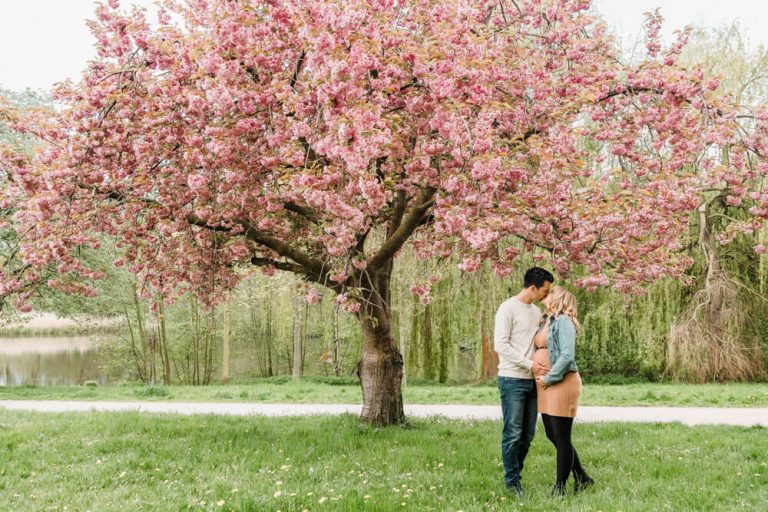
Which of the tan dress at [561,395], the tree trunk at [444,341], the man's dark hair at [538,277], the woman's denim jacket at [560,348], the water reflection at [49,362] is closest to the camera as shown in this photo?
the woman's denim jacket at [560,348]

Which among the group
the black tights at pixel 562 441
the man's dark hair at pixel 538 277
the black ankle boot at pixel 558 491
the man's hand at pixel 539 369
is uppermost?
the man's dark hair at pixel 538 277

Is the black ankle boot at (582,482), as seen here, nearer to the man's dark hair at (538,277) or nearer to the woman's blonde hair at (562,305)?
the woman's blonde hair at (562,305)

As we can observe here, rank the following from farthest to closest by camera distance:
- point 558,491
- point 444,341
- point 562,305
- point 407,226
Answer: point 444,341 → point 407,226 → point 558,491 → point 562,305

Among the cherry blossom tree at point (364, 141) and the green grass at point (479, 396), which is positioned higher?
the cherry blossom tree at point (364, 141)

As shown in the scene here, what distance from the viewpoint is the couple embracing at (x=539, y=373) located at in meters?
4.57

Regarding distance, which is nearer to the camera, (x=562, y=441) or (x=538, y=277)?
(x=562, y=441)

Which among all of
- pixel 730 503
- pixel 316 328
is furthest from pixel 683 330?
pixel 316 328

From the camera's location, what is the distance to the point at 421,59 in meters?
5.84

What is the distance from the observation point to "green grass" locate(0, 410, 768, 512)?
4.64 meters

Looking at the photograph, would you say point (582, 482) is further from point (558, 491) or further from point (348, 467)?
point (348, 467)

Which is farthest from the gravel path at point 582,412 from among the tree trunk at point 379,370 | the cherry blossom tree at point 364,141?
the cherry blossom tree at point 364,141

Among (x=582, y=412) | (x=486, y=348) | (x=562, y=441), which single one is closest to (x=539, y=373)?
(x=562, y=441)

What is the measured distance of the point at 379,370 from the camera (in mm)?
7934

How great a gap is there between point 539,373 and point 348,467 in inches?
88.9
